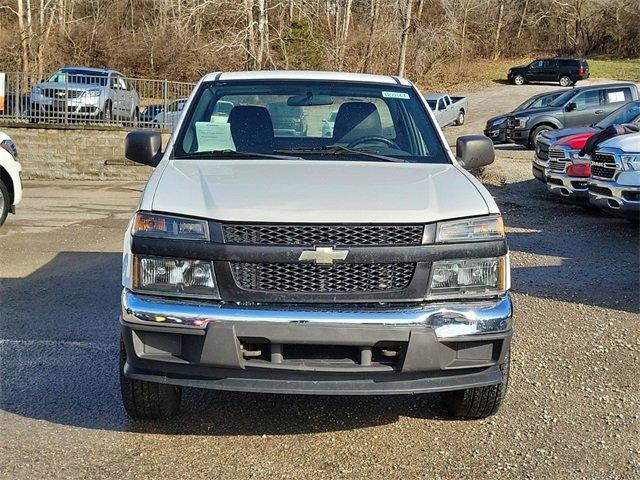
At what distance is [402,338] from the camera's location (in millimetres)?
3725

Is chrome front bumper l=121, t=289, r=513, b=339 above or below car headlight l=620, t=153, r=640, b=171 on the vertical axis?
above

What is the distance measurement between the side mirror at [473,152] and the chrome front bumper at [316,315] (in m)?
1.63

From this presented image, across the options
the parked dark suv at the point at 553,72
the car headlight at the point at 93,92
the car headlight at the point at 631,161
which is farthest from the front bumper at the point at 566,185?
the parked dark suv at the point at 553,72

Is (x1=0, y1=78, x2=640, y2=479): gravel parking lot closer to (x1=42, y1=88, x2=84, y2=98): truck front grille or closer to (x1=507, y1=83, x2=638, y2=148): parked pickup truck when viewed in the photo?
(x1=42, y1=88, x2=84, y2=98): truck front grille

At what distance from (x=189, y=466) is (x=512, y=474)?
1.50 metres

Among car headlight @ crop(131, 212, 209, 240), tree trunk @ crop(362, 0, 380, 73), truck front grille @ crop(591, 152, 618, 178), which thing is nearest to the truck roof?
car headlight @ crop(131, 212, 209, 240)

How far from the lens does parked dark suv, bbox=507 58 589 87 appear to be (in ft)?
152

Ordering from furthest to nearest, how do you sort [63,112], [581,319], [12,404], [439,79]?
1. [439,79]
2. [63,112]
3. [581,319]
4. [12,404]

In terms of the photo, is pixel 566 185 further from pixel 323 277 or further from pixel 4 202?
pixel 323 277

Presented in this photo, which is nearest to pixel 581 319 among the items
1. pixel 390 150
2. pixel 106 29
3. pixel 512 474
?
pixel 390 150

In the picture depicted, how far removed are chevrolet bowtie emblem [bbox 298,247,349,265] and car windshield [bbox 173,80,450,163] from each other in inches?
47.5

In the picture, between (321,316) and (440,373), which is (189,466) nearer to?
(321,316)

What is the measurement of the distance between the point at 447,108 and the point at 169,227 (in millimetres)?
30823

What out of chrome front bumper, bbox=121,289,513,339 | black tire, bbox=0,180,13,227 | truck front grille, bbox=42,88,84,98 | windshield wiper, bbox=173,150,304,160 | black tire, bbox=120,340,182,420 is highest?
windshield wiper, bbox=173,150,304,160
